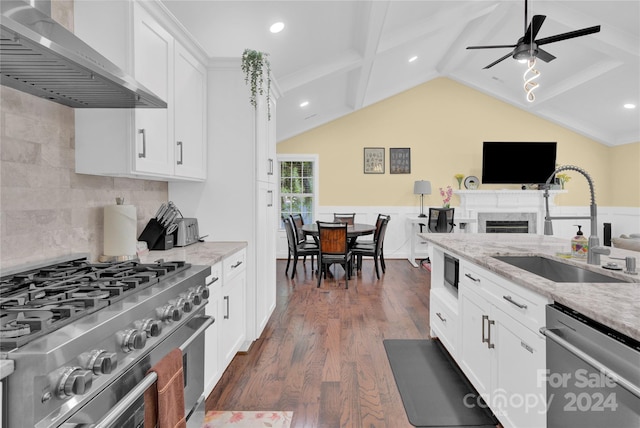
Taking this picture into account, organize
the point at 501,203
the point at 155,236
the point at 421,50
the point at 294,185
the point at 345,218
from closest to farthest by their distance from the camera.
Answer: the point at 155,236 < the point at 421,50 < the point at 345,218 < the point at 501,203 < the point at 294,185

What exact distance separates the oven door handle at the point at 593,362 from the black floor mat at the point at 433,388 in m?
1.00

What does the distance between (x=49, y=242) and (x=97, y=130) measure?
603mm

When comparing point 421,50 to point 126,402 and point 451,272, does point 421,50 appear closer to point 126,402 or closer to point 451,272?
point 451,272

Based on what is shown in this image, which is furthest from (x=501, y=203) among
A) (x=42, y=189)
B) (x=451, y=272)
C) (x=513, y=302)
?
(x=42, y=189)

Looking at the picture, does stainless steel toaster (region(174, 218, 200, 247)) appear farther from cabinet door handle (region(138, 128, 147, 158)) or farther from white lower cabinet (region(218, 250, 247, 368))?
cabinet door handle (region(138, 128, 147, 158))

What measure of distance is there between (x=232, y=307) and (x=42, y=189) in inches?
52.6

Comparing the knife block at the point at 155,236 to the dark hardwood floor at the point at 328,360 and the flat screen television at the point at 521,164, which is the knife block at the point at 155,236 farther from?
the flat screen television at the point at 521,164

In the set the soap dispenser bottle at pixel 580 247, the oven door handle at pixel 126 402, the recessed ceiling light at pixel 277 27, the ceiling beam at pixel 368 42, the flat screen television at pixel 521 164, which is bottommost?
the oven door handle at pixel 126 402

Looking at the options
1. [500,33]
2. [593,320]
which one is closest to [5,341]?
[593,320]

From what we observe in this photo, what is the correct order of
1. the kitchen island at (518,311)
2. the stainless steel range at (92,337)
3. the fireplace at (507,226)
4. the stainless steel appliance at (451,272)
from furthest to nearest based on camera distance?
the fireplace at (507,226)
the stainless steel appliance at (451,272)
the kitchen island at (518,311)
the stainless steel range at (92,337)

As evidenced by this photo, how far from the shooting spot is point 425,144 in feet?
25.0

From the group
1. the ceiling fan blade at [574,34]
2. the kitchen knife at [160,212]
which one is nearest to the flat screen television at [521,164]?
the ceiling fan blade at [574,34]

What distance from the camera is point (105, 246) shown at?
2068mm

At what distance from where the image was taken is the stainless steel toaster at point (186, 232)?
8.49 feet
